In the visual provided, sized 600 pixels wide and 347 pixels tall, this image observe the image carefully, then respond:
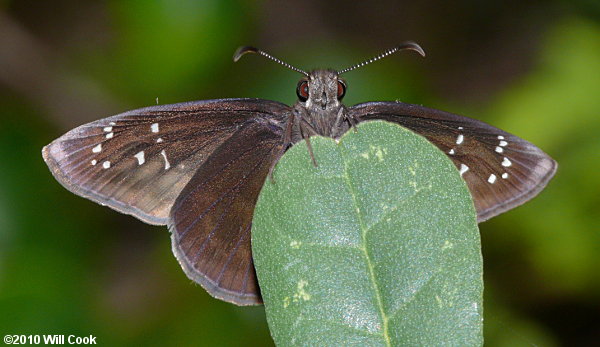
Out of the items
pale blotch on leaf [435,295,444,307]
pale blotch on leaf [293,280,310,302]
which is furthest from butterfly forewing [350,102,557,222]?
pale blotch on leaf [293,280,310,302]

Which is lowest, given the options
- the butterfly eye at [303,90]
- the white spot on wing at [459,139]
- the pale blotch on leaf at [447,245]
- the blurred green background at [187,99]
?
the blurred green background at [187,99]

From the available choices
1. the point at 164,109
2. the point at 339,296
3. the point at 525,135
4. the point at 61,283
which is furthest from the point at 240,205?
the point at 525,135

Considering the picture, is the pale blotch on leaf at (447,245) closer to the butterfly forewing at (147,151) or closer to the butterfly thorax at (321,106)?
the butterfly thorax at (321,106)

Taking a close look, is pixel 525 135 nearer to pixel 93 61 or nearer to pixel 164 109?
pixel 164 109

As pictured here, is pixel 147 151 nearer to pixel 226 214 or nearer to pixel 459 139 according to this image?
pixel 226 214

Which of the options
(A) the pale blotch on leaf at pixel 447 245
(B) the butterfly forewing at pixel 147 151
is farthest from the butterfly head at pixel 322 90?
(A) the pale blotch on leaf at pixel 447 245

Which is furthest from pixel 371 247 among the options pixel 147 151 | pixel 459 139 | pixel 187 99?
pixel 187 99

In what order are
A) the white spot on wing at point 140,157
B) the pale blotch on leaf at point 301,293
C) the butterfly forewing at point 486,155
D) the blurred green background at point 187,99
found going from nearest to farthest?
the pale blotch on leaf at point 301,293 → the butterfly forewing at point 486,155 → the white spot on wing at point 140,157 → the blurred green background at point 187,99

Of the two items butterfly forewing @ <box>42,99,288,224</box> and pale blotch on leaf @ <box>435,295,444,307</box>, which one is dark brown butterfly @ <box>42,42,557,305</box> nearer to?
Answer: butterfly forewing @ <box>42,99,288,224</box>
